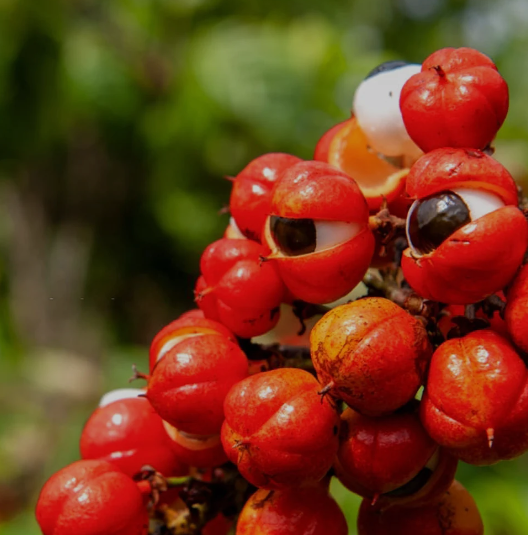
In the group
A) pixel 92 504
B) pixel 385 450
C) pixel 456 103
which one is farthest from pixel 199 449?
pixel 456 103

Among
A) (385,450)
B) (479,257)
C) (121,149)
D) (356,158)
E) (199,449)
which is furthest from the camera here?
(121,149)

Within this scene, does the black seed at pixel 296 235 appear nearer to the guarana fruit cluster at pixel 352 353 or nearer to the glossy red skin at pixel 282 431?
the guarana fruit cluster at pixel 352 353

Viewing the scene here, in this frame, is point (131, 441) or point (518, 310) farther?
point (131, 441)

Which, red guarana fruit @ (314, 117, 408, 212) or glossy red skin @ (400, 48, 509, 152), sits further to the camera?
red guarana fruit @ (314, 117, 408, 212)

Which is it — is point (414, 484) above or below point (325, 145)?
below

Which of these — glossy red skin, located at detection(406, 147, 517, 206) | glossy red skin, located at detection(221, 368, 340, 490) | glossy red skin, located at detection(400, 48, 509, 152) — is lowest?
glossy red skin, located at detection(221, 368, 340, 490)

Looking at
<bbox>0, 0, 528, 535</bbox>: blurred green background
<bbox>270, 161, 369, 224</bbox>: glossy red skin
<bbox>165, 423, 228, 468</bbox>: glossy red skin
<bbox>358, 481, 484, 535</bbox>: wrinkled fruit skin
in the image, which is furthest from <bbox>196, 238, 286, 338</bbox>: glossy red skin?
<bbox>0, 0, 528, 535</bbox>: blurred green background

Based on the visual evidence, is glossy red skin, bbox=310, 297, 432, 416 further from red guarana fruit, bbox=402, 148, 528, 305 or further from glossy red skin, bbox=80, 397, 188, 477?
glossy red skin, bbox=80, 397, 188, 477

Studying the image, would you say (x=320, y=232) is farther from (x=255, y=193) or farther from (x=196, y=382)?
(x=196, y=382)

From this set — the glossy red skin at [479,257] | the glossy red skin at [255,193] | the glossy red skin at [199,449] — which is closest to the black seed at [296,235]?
the glossy red skin at [255,193]
